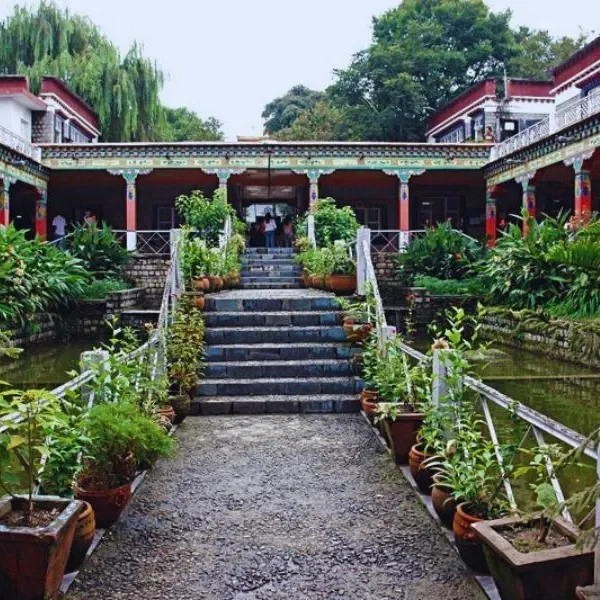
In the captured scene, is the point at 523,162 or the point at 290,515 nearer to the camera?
the point at 290,515

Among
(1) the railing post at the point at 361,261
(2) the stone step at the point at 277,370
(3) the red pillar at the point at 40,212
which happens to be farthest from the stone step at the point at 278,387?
(3) the red pillar at the point at 40,212

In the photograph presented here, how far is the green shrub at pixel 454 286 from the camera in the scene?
45.2 feet

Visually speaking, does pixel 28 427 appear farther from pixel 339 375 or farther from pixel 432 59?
pixel 432 59

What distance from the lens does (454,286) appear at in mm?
14016

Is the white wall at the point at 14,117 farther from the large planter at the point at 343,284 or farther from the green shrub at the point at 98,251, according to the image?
the large planter at the point at 343,284

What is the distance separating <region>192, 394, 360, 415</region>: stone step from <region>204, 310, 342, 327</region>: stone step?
71.9 inches

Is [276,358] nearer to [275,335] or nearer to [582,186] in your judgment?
[275,335]

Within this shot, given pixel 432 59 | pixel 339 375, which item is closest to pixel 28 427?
pixel 339 375

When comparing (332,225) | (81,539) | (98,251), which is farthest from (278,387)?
(98,251)

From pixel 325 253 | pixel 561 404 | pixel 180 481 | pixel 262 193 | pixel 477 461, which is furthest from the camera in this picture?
pixel 262 193

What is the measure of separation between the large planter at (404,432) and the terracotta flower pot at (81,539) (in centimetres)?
224

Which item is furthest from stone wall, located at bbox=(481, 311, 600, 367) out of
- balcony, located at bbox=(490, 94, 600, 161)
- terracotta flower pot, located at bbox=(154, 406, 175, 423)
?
balcony, located at bbox=(490, 94, 600, 161)

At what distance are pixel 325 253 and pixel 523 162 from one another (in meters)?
9.28

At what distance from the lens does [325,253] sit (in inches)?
430
